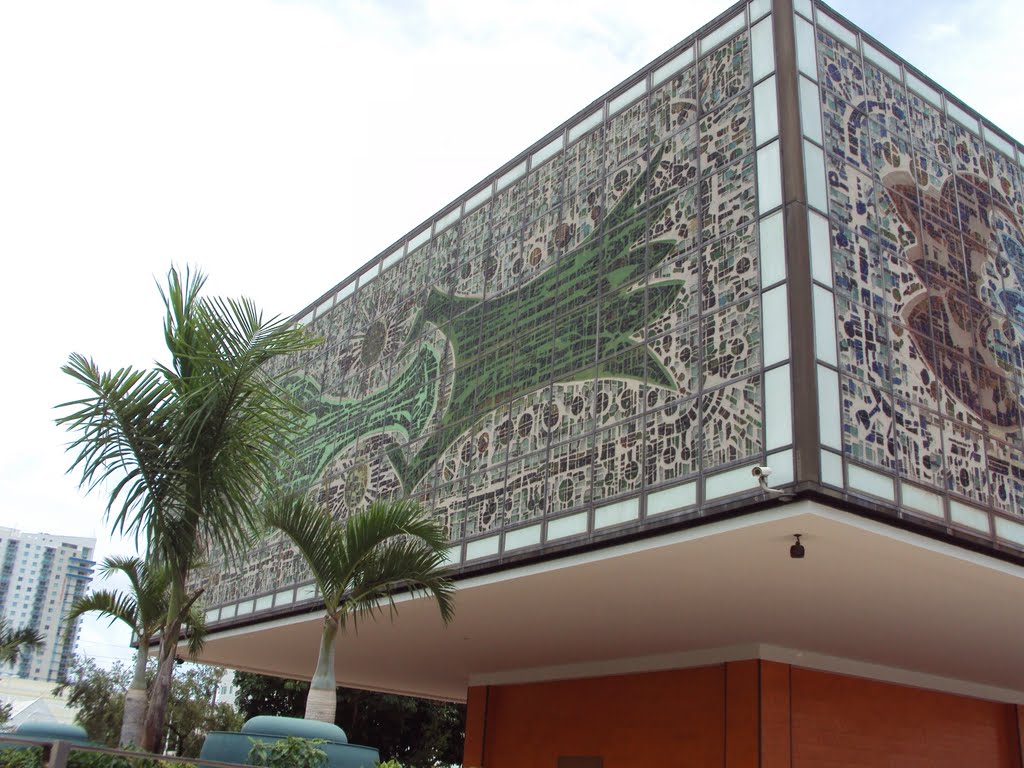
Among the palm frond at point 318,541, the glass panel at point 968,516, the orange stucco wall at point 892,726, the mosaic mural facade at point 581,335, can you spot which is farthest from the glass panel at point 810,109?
the orange stucco wall at point 892,726

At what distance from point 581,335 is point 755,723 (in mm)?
5580

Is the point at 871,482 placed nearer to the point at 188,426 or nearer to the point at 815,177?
the point at 815,177

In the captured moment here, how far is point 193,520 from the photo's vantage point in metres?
8.14

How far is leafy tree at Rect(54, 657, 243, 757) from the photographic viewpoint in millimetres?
30938

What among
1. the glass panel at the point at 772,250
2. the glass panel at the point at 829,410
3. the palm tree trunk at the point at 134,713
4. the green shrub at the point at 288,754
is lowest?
the green shrub at the point at 288,754

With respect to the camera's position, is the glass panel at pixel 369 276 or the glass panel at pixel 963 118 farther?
the glass panel at pixel 369 276

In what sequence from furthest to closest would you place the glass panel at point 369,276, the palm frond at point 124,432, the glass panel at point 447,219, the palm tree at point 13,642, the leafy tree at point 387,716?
the leafy tree at point 387,716 < the palm tree at point 13,642 < the glass panel at point 369,276 < the glass panel at point 447,219 < the palm frond at point 124,432

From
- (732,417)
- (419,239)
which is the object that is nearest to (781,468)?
(732,417)

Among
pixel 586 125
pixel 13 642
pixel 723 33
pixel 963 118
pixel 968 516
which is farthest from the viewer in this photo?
pixel 13 642

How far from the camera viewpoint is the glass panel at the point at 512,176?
14891 millimetres

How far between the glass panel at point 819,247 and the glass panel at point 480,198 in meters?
6.47

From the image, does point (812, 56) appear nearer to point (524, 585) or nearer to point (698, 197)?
point (698, 197)

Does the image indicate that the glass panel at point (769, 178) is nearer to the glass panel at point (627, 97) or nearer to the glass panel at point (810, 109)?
the glass panel at point (810, 109)

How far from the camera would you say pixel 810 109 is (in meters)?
10.7
